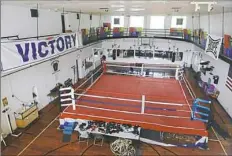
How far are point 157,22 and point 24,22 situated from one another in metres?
12.4

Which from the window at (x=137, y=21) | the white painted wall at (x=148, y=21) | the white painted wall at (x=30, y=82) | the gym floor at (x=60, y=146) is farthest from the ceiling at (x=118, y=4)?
the window at (x=137, y=21)

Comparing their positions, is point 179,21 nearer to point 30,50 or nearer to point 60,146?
point 30,50

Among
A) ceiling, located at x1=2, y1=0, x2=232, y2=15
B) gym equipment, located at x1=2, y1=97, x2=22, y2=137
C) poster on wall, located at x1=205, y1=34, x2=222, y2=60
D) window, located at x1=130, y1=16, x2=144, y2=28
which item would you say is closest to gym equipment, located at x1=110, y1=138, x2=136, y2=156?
gym equipment, located at x1=2, y1=97, x2=22, y2=137

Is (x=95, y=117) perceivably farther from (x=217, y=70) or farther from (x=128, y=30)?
(x=128, y=30)

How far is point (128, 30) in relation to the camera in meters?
17.2

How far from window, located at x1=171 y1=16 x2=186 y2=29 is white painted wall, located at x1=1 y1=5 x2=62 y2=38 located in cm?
1081

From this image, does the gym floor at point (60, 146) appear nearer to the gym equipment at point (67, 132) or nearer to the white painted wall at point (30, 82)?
the gym equipment at point (67, 132)

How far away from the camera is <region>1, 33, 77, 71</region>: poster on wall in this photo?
19.5 ft

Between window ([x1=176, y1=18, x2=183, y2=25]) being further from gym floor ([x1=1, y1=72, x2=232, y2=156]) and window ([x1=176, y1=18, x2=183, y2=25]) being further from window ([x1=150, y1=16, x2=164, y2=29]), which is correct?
gym floor ([x1=1, y1=72, x2=232, y2=156])

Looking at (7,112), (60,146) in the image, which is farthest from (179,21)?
(7,112)

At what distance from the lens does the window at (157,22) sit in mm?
17328

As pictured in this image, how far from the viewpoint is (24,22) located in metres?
8.05

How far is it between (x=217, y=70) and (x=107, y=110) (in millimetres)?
7569

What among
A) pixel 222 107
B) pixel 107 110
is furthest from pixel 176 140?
pixel 222 107
